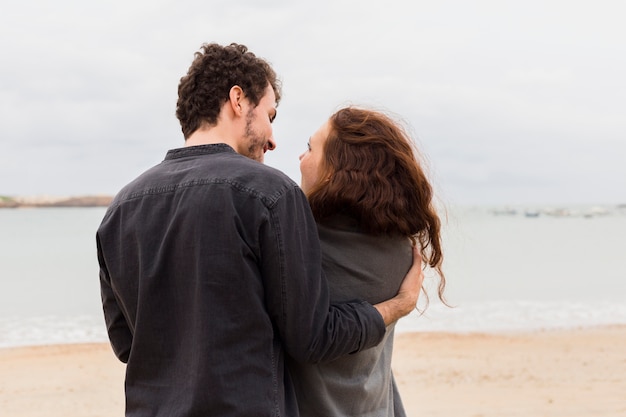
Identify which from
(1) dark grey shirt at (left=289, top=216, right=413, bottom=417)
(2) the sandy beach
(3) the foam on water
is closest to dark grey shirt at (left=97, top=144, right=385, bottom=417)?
(1) dark grey shirt at (left=289, top=216, right=413, bottom=417)

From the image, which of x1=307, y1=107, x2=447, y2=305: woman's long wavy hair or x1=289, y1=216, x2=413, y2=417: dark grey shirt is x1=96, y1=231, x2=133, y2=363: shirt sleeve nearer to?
x1=289, y1=216, x2=413, y2=417: dark grey shirt

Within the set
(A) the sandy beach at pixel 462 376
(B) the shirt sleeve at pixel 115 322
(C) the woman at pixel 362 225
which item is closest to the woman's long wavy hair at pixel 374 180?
(C) the woman at pixel 362 225

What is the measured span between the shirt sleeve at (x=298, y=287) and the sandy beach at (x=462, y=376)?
5549 mm

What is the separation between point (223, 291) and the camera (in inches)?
69.0

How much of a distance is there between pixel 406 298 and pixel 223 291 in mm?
606

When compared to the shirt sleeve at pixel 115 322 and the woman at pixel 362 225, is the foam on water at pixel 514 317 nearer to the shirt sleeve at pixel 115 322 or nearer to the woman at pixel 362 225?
the woman at pixel 362 225

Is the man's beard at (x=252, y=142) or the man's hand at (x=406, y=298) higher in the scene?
the man's beard at (x=252, y=142)

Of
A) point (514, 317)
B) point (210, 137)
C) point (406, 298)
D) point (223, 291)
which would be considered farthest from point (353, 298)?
point (514, 317)

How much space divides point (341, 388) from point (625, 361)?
8833 millimetres

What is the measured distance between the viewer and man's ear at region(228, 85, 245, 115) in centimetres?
196

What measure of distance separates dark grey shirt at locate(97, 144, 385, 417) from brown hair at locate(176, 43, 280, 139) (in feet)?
0.42

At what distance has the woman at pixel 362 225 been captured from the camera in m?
2.01

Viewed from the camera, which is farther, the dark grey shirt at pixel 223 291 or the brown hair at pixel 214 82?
the brown hair at pixel 214 82

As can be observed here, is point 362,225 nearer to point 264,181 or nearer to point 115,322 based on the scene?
point 264,181
